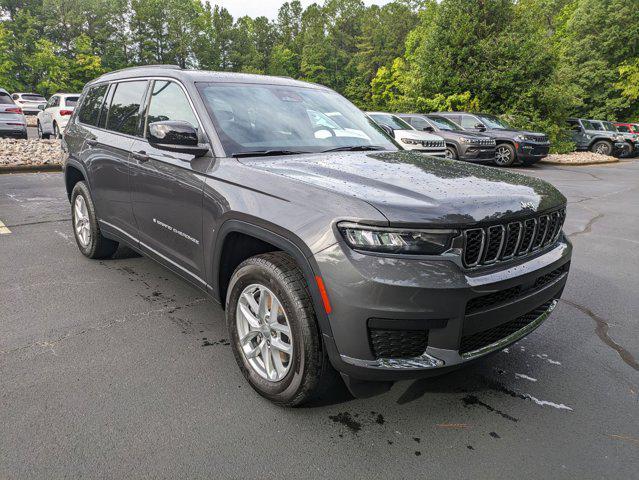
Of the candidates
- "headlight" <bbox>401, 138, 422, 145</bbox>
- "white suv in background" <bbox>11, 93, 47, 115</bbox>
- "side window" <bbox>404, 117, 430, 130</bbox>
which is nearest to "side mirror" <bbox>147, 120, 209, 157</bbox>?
"headlight" <bbox>401, 138, 422, 145</bbox>

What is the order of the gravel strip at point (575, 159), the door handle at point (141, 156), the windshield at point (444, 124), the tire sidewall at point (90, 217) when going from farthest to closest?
the gravel strip at point (575, 159) → the windshield at point (444, 124) → the tire sidewall at point (90, 217) → the door handle at point (141, 156)

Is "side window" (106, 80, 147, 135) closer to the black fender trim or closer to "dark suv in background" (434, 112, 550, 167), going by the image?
the black fender trim

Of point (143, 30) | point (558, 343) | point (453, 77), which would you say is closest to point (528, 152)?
point (453, 77)

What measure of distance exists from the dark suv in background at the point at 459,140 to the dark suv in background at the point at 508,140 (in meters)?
0.45

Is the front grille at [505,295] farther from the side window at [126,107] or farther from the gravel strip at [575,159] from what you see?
the gravel strip at [575,159]

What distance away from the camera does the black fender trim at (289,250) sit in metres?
2.20

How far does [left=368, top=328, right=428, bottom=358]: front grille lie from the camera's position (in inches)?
84.0

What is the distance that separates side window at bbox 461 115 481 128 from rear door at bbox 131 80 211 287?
1449 centimetres

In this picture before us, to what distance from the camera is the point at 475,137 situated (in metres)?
15.2

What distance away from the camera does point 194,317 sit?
12.0 feet

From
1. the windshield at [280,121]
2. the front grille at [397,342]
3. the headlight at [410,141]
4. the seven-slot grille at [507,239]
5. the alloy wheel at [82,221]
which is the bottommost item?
the alloy wheel at [82,221]

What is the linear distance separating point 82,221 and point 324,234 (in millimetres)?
3722

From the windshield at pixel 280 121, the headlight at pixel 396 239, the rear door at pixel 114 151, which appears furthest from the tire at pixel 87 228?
the headlight at pixel 396 239

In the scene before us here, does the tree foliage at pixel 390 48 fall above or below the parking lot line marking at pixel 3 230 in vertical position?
above
